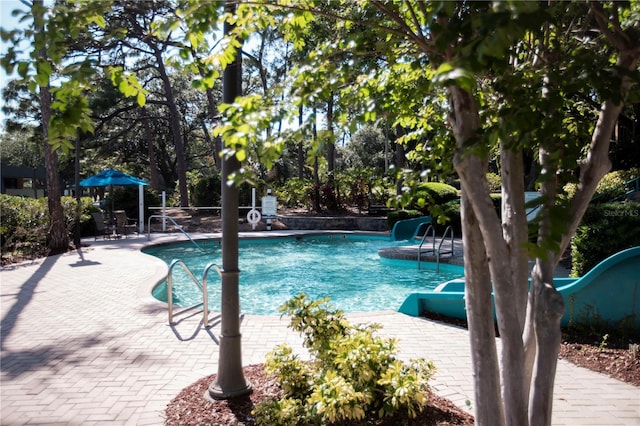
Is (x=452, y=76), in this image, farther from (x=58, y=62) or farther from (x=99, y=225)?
(x=99, y=225)

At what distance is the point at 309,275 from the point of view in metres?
11.1

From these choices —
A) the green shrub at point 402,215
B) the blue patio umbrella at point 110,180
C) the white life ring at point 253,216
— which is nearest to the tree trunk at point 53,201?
the blue patio umbrella at point 110,180

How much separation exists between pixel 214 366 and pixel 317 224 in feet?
49.8

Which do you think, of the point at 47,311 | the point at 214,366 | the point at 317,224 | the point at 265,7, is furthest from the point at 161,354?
the point at 317,224

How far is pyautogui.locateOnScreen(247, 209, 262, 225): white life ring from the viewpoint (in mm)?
17609

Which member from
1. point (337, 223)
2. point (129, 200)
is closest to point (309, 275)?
point (337, 223)

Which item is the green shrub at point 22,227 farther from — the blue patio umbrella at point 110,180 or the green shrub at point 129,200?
Result: the green shrub at point 129,200

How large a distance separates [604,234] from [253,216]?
12913 mm

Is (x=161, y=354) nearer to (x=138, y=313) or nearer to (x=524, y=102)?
(x=138, y=313)

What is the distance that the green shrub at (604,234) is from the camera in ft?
21.1

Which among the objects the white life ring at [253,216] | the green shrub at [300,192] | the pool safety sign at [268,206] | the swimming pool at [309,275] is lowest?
the swimming pool at [309,275]

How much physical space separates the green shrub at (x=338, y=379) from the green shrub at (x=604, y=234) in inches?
188

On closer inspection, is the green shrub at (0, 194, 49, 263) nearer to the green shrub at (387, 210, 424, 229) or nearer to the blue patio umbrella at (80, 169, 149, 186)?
the blue patio umbrella at (80, 169, 149, 186)

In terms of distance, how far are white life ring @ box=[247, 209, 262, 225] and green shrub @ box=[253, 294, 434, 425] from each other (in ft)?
46.9
